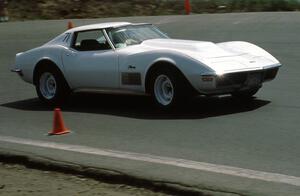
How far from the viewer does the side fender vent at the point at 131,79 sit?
10086 mm

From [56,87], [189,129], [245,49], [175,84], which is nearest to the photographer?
[189,129]

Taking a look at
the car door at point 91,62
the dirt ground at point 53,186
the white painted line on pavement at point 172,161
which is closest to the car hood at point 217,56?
the car door at point 91,62

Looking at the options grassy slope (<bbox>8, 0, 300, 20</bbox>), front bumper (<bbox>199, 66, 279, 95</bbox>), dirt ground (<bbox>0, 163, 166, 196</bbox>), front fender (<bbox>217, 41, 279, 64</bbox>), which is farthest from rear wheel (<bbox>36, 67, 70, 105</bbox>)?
grassy slope (<bbox>8, 0, 300, 20</bbox>)

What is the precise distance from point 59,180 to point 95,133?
7.51 ft

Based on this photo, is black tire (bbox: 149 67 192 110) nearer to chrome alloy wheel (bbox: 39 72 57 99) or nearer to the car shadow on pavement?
the car shadow on pavement

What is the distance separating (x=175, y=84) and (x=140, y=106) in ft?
4.49

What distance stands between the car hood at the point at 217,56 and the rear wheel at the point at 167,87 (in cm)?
37

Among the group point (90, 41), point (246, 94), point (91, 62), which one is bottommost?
point (246, 94)

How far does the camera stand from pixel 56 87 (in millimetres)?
11469

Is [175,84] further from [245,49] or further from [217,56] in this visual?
[245,49]

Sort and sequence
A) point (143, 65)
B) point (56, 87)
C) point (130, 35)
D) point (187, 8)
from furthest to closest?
point (187, 8) < point (56, 87) < point (130, 35) < point (143, 65)

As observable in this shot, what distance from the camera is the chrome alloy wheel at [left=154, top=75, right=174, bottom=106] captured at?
32.3ft

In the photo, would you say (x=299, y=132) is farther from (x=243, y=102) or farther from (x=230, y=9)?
(x=230, y=9)

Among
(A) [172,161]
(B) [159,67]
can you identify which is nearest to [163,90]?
(B) [159,67]
